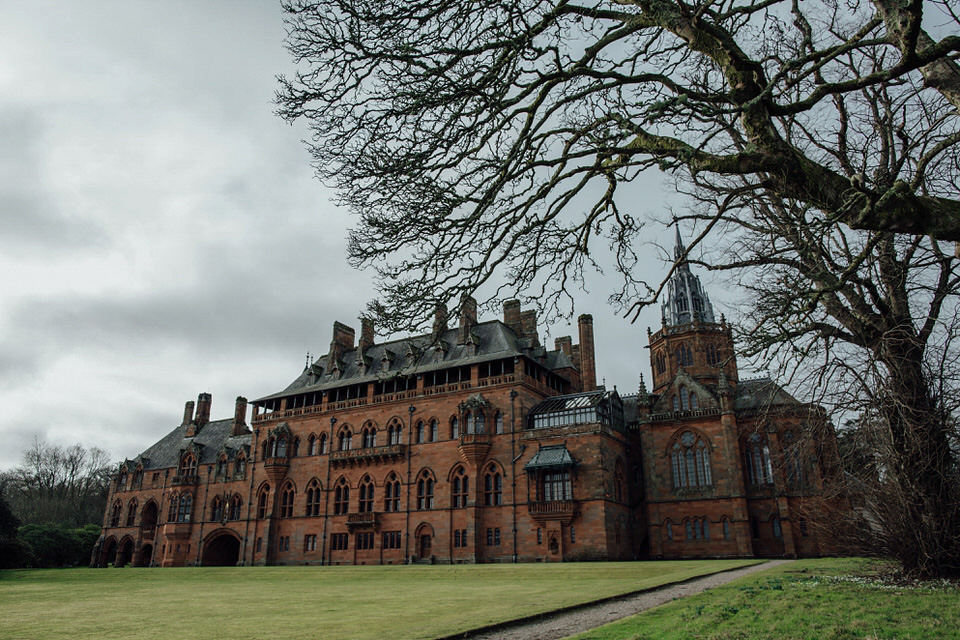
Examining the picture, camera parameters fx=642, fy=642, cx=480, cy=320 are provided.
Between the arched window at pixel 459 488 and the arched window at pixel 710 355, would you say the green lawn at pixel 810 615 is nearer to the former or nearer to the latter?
the arched window at pixel 459 488

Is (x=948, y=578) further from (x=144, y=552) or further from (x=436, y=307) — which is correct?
(x=144, y=552)

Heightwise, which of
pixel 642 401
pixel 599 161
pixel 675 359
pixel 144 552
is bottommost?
pixel 144 552

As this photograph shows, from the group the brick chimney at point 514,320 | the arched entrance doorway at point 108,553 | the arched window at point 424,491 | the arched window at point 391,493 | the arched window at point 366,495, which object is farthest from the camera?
the arched entrance doorway at point 108,553

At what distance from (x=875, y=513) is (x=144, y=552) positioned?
63.7 metres

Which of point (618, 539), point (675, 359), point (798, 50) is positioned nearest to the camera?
point (798, 50)

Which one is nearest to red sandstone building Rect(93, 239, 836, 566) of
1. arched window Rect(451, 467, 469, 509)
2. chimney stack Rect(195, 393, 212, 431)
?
arched window Rect(451, 467, 469, 509)

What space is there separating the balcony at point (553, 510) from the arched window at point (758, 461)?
11.8 metres

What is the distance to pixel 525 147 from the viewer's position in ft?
29.6

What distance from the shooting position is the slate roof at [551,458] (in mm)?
38375

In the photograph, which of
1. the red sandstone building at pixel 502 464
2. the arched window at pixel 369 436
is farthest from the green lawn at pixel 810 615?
the arched window at pixel 369 436

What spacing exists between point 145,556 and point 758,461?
5451 cm

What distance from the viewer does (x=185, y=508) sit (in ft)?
190

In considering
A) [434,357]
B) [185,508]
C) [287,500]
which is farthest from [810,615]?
[185,508]

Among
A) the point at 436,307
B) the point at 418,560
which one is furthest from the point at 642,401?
the point at 436,307
